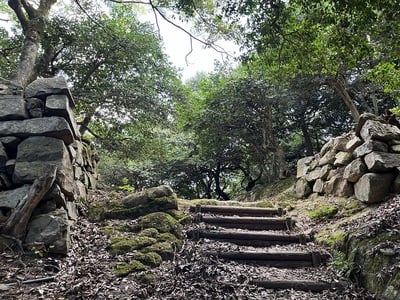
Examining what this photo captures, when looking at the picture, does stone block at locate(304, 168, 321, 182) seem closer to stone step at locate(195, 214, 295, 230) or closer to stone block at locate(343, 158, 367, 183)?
stone block at locate(343, 158, 367, 183)

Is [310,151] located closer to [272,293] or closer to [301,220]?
[301,220]

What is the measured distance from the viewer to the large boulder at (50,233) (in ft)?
10.3

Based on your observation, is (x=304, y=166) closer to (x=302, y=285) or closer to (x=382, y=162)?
(x=382, y=162)

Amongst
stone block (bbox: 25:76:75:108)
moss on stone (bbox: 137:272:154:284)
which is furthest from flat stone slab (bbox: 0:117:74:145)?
moss on stone (bbox: 137:272:154:284)

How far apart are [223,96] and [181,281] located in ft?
25.9

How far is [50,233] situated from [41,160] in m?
0.99

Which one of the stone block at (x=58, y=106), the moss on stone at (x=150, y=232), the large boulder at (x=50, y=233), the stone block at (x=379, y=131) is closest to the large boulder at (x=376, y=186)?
the stone block at (x=379, y=131)

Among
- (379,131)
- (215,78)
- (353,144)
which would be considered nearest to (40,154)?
(353,144)

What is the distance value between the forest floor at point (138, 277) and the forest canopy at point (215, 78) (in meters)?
3.10

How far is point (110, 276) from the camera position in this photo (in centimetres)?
294

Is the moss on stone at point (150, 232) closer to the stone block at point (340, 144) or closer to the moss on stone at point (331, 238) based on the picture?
the moss on stone at point (331, 238)

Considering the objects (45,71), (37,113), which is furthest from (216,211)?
(45,71)

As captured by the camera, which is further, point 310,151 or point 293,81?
point 310,151

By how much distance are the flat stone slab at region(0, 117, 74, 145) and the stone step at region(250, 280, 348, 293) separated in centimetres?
296
